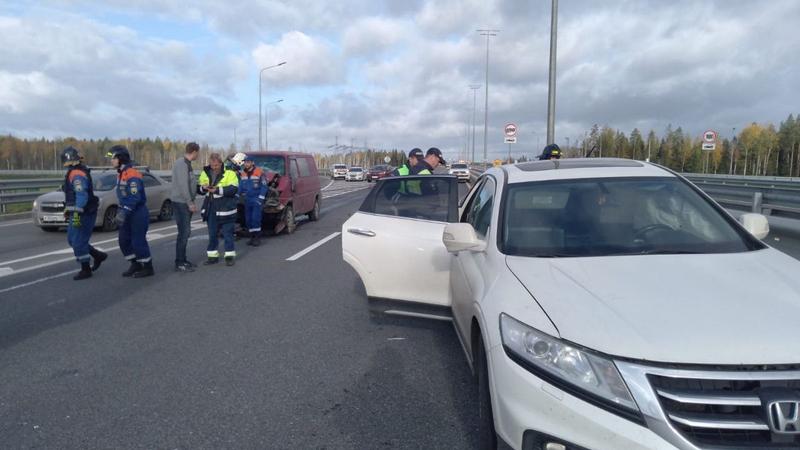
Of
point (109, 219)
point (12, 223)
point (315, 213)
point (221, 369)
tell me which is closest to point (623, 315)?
point (221, 369)

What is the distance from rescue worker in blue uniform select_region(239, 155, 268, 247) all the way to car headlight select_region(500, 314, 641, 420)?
9.56 metres

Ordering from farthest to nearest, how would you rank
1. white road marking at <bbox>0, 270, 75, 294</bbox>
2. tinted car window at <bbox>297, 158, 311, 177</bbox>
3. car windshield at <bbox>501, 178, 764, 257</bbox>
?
tinted car window at <bbox>297, 158, 311, 177</bbox> → white road marking at <bbox>0, 270, 75, 294</bbox> → car windshield at <bbox>501, 178, 764, 257</bbox>

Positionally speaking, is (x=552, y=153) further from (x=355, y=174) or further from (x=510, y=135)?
(x=355, y=174)

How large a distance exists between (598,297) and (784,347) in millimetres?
748

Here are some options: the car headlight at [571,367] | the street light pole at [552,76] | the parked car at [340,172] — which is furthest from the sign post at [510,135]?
the parked car at [340,172]

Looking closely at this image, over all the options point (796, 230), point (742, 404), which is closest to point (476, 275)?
point (742, 404)

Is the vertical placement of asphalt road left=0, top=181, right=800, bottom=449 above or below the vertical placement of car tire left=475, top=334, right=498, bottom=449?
below

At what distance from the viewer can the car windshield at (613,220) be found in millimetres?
3465

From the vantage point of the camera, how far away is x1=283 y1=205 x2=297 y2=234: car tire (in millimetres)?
13469

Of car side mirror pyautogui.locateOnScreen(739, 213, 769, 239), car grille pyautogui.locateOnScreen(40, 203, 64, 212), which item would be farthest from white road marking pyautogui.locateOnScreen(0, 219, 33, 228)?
car side mirror pyautogui.locateOnScreen(739, 213, 769, 239)

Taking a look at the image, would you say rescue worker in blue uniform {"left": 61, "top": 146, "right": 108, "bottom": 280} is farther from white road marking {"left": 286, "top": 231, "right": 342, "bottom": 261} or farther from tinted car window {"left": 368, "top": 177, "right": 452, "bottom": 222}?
tinted car window {"left": 368, "top": 177, "right": 452, "bottom": 222}

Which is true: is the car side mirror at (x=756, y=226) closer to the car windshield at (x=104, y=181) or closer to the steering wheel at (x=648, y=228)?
the steering wheel at (x=648, y=228)

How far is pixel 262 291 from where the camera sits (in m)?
7.43

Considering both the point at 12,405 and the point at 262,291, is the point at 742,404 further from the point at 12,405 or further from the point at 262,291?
the point at 262,291
